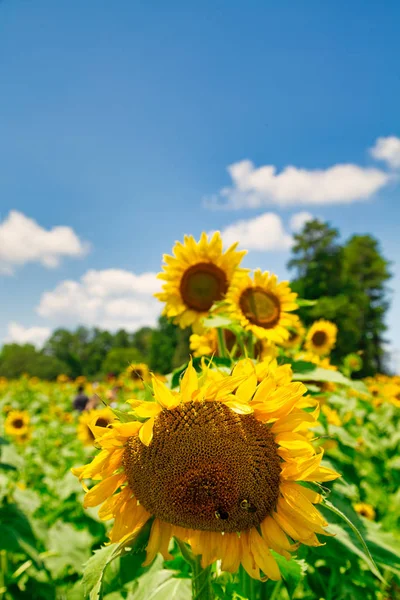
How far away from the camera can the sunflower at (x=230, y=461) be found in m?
1.15

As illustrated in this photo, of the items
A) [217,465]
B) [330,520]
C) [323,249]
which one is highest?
[323,249]

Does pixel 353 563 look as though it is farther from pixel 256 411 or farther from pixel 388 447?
pixel 388 447

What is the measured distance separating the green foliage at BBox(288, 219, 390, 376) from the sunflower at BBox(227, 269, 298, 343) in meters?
28.8

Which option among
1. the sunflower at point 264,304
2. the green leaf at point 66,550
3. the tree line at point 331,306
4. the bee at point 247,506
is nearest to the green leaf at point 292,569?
the bee at point 247,506

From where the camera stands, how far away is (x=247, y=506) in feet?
3.76

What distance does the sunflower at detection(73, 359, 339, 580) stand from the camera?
1154 mm

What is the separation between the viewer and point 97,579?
1.17 m

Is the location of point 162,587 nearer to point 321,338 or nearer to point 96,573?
point 96,573

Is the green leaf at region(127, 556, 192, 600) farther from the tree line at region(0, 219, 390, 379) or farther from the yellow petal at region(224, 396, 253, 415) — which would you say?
the tree line at region(0, 219, 390, 379)

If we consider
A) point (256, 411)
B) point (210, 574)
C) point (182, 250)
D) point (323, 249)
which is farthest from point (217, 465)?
point (323, 249)

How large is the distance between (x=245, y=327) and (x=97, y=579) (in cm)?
142

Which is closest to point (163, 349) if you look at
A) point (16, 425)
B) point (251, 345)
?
point (16, 425)

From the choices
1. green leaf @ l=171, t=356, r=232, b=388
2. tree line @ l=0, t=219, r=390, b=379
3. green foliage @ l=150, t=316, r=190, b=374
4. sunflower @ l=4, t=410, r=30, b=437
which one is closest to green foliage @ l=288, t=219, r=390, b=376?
tree line @ l=0, t=219, r=390, b=379

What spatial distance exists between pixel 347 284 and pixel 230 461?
1582 inches
